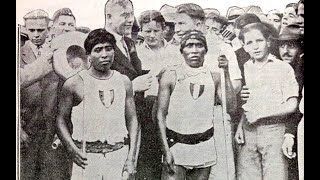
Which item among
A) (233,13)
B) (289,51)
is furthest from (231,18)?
(289,51)

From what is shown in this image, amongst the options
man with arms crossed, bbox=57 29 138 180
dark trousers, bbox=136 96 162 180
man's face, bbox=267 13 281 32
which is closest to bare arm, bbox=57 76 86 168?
man with arms crossed, bbox=57 29 138 180

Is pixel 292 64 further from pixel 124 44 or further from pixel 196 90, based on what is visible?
pixel 124 44

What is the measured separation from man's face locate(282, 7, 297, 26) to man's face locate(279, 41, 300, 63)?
34 mm

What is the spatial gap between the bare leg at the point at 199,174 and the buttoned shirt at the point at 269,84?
13 centimetres

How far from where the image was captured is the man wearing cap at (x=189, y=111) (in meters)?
0.72

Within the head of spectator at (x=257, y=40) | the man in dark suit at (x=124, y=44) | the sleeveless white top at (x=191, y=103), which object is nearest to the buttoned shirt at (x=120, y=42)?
the man in dark suit at (x=124, y=44)

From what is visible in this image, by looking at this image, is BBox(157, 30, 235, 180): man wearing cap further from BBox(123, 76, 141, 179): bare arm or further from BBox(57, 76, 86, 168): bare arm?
BBox(57, 76, 86, 168): bare arm

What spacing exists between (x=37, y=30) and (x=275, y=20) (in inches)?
16.4

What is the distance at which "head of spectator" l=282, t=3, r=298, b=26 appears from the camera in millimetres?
720

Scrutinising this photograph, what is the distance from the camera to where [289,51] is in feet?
2.36

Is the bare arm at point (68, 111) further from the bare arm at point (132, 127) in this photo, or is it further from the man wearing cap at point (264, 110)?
the man wearing cap at point (264, 110)
